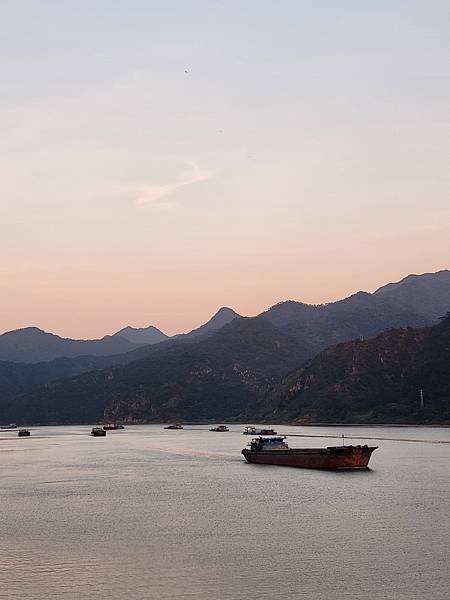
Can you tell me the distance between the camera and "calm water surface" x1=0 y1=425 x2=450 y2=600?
48.4 m

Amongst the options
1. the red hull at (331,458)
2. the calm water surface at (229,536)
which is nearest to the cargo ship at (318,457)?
the red hull at (331,458)

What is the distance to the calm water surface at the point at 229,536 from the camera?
48.4 meters

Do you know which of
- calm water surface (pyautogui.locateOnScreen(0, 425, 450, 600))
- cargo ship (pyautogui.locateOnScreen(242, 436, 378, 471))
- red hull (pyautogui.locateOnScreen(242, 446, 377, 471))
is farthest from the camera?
cargo ship (pyautogui.locateOnScreen(242, 436, 378, 471))

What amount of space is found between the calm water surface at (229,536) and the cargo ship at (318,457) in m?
3.93

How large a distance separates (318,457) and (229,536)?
66.3 m

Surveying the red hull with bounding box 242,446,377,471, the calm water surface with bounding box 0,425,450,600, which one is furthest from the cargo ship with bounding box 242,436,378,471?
the calm water surface with bounding box 0,425,450,600

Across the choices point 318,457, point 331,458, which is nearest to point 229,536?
point 331,458

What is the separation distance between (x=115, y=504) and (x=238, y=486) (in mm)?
23296

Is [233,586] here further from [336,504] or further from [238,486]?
[238,486]

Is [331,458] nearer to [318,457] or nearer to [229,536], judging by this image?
[318,457]

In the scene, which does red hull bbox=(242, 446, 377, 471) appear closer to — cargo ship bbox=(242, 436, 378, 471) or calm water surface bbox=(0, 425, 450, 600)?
cargo ship bbox=(242, 436, 378, 471)

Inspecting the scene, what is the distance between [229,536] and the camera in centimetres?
6638

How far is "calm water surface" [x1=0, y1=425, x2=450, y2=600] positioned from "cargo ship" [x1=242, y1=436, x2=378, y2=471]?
12.9 ft

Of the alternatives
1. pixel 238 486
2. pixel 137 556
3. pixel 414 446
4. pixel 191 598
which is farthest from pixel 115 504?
pixel 414 446
